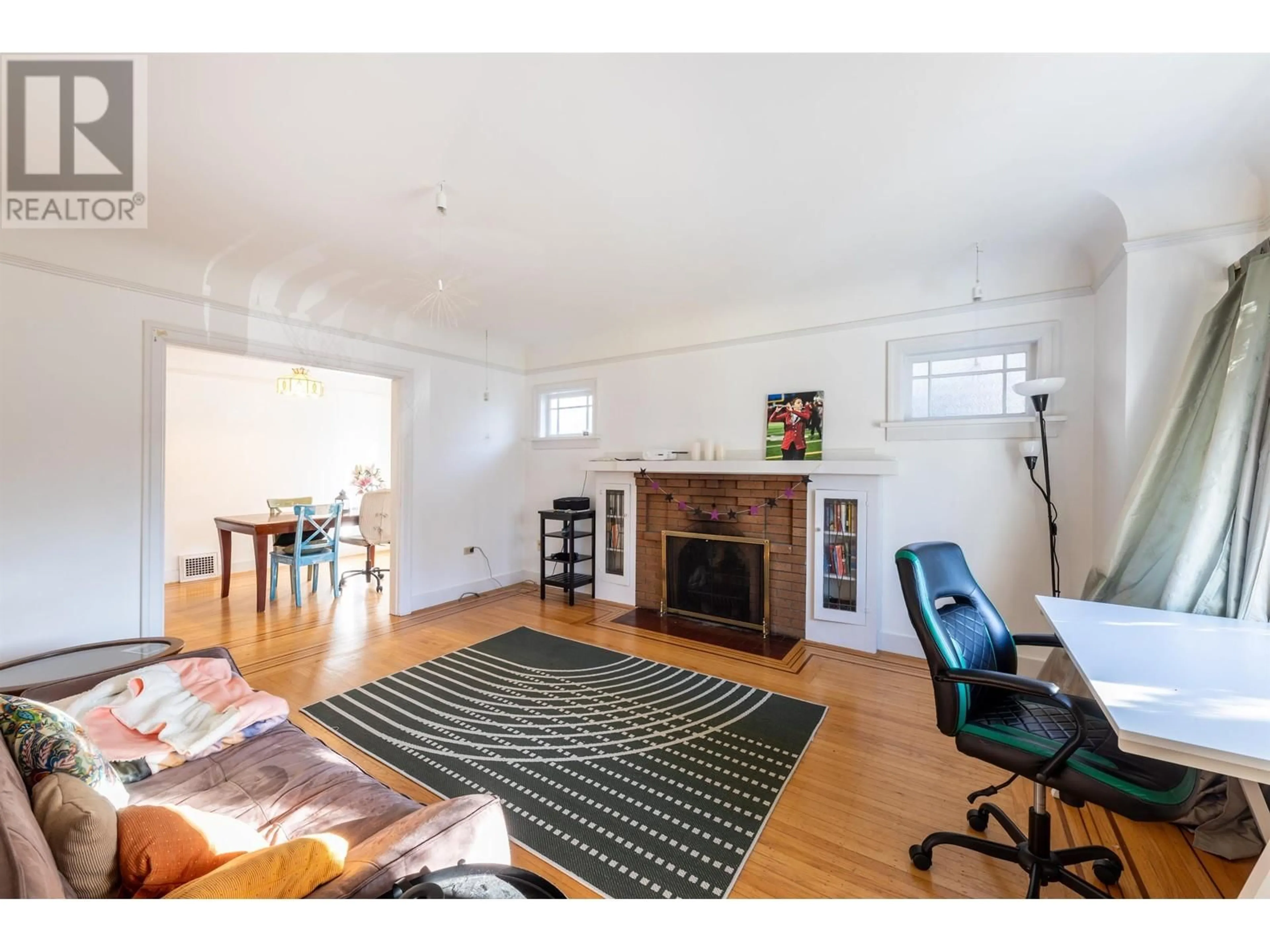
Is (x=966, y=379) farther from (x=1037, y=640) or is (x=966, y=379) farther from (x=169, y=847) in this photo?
(x=169, y=847)

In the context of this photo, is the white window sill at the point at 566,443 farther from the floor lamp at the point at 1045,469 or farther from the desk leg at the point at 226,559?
the floor lamp at the point at 1045,469

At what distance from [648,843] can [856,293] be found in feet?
11.5

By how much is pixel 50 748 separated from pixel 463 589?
358 cm

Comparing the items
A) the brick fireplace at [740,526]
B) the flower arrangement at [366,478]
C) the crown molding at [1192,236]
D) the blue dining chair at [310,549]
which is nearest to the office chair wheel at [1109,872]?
the brick fireplace at [740,526]

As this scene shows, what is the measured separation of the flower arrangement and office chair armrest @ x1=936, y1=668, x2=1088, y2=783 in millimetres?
7356

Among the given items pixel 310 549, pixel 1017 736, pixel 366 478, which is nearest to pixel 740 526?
pixel 1017 736

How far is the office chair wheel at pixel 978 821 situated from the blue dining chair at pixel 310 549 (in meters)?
5.04

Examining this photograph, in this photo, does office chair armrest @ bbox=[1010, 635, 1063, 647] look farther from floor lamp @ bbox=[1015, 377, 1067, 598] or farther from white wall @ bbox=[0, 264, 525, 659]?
white wall @ bbox=[0, 264, 525, 659]

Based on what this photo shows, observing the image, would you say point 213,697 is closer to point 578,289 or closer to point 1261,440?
point 578,289

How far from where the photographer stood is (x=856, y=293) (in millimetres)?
3393

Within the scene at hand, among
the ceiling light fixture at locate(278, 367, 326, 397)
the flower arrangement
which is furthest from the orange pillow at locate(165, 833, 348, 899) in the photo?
the flower arrangement

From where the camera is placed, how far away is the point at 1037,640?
179cm

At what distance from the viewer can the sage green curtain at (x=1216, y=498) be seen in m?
1.65
